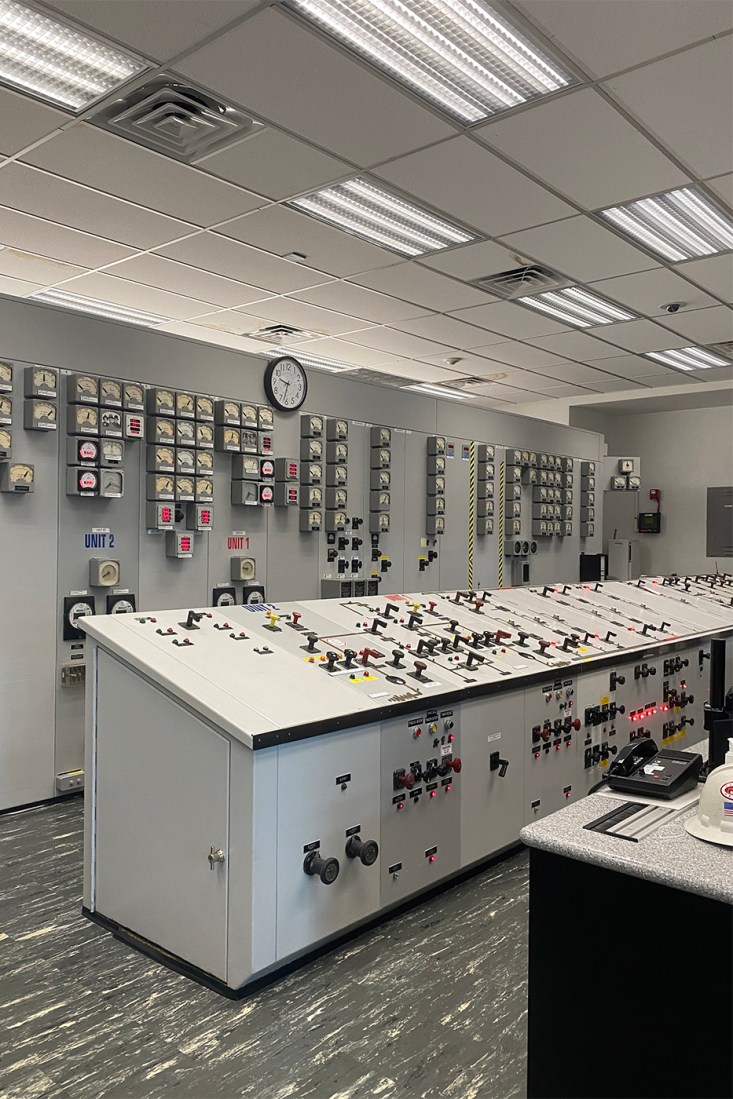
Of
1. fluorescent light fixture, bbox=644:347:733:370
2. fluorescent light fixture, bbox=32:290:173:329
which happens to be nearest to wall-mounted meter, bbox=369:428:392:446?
fluorescent light fixture, bbox=32:290:173:329

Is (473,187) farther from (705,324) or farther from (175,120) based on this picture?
(705,324)

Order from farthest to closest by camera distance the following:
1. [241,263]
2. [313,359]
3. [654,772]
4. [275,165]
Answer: [313,359], [241,263], [275,165], [654,772]

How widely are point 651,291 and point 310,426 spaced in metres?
2.78

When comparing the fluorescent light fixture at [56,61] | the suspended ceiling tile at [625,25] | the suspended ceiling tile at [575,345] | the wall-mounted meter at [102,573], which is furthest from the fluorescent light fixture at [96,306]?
the suspended ceiling tile at [625,25]

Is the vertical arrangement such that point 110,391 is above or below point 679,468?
below

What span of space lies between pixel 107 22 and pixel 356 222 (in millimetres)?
2133

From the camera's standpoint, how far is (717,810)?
178 cm

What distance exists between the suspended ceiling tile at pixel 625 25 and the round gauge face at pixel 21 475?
300 centimetres

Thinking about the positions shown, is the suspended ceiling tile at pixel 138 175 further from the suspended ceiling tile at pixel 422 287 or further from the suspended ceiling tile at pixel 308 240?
the suspended ceiling tile at pixel 422 287

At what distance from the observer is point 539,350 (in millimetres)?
8000

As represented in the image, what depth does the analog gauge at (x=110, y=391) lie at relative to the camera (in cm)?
438

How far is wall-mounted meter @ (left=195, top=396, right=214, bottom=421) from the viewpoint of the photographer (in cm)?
484

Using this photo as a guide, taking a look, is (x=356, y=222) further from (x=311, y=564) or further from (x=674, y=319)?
(x=674, y=319)

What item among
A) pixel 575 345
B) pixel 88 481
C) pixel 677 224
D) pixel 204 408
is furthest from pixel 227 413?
pixel 575 345
